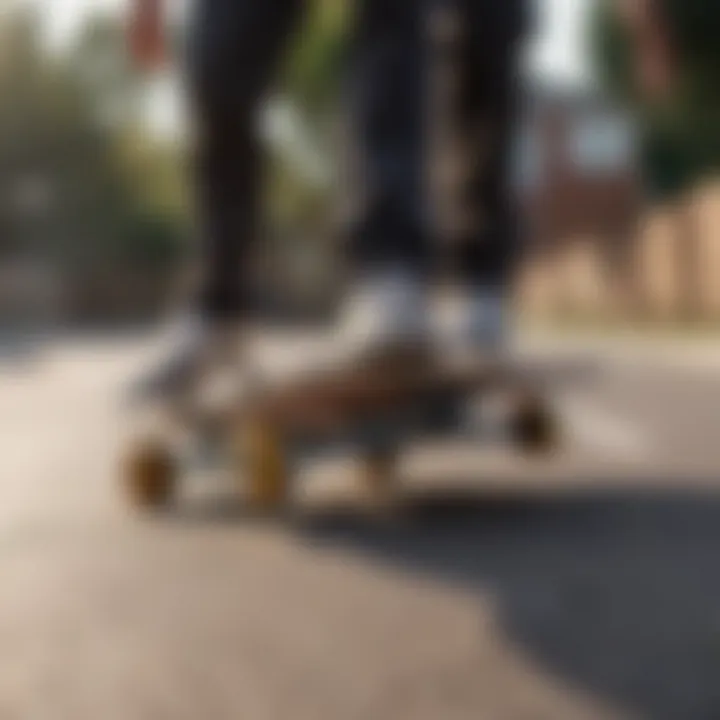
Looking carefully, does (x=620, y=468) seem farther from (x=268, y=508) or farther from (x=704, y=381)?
(x=704, y=381)

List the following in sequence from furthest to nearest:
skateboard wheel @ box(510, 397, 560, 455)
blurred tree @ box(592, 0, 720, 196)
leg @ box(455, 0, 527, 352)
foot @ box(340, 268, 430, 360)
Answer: blurred tree @ box(592, 0, 720, 196), skateboard wheel @ box(510, 397, 560, 455), leg @ box(455, 0, 527, 352), foot @ box(340, 268, 430, 360)

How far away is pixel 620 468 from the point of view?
254 cm

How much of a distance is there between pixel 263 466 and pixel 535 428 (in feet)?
2.19

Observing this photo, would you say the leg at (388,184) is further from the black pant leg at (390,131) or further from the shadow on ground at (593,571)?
the shadow on ground at (593,571)

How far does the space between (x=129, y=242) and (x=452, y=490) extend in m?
12.8

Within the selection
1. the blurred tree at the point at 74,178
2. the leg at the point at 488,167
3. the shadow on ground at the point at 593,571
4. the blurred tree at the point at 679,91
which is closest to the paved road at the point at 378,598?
the shadow on ground at the point at 593,571

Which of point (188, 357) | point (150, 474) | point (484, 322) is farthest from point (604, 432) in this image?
point (150, 474)

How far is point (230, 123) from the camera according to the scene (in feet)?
7.66

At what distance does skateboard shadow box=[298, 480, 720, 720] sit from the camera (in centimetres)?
116

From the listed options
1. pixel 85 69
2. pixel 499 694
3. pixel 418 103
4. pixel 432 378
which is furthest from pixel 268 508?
pixel 85 69

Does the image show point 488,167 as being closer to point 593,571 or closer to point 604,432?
point 604,432

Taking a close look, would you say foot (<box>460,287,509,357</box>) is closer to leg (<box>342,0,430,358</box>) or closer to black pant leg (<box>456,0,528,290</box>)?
black pant leg (<box>456,0,528,290</box>)

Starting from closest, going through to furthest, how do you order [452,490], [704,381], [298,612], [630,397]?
[298,612]
[452,490]
[630,397]
[704,381]

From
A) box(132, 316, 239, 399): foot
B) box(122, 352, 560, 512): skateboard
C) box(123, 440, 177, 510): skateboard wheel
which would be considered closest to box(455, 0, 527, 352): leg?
box(122, 352, 560, 512): skateboard
